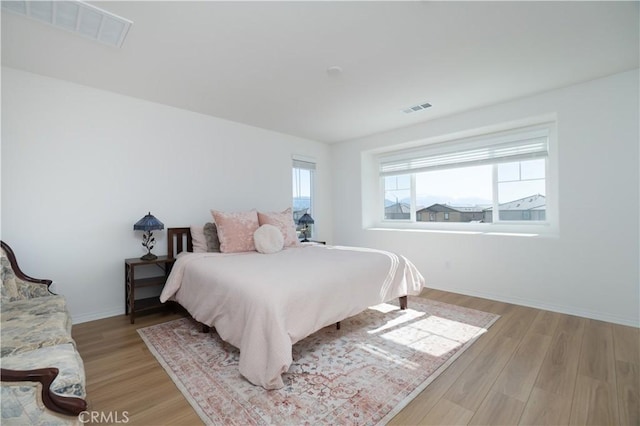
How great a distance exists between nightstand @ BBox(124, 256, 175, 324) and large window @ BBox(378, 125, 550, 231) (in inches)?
141

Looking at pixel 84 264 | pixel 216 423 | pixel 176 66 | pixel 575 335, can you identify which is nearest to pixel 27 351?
pixel 216 423

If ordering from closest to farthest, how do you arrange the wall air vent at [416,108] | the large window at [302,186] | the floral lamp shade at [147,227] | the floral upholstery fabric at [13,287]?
the floral upholstery fabric at [13,287] < the floral lamp shade at [147,227] < the wall air vent at [416,108] < the large window at [302,186]

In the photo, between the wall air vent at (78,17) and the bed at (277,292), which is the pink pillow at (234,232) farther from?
the wall air vent at (78,17)

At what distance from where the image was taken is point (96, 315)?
116 inches

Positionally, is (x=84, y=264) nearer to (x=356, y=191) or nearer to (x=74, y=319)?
(x=74, y=319)

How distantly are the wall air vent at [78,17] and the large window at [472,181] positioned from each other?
398 centimetres

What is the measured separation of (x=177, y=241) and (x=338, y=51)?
274 cm

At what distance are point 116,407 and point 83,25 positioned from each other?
247 centimetres

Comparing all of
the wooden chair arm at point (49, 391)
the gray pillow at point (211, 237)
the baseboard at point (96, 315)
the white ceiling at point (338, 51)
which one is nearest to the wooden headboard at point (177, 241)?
the gray pillow at point (211, 237)

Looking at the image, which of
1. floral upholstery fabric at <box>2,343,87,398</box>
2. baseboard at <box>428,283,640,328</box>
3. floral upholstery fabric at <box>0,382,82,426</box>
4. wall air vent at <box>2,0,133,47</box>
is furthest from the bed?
wall air vent at <box>2,0,133,47</box>

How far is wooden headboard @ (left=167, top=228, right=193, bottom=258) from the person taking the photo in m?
3.33

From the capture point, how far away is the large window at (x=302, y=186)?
4.90 metres

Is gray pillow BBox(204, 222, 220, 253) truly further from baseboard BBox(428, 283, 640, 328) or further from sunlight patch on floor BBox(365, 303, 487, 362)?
baseboard BBox(428, 283, 640, 328)

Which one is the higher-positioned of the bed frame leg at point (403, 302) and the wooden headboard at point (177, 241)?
the wooden headboard at point (177, 241)
